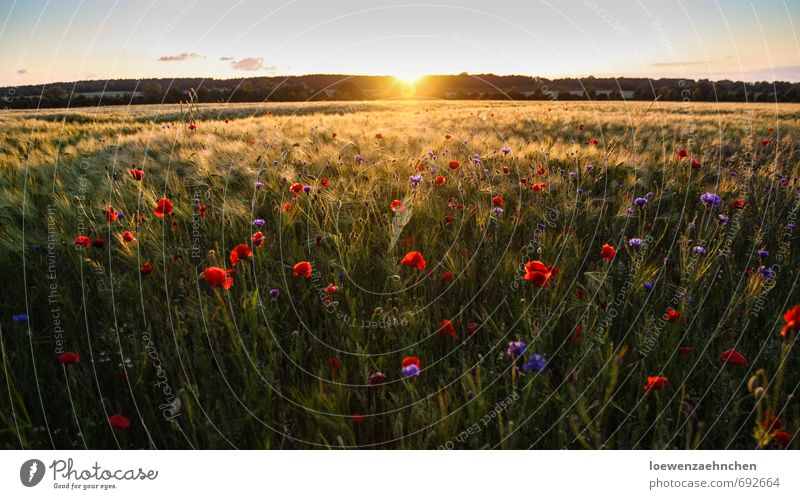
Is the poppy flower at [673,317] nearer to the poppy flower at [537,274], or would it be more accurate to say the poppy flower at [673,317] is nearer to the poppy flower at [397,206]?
the poppy flower at [537,274]

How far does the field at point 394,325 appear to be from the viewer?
1406 millimetres

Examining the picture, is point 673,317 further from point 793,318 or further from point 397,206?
point 397,206

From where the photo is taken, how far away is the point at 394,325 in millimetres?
1714

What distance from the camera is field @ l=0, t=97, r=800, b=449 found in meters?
1.41

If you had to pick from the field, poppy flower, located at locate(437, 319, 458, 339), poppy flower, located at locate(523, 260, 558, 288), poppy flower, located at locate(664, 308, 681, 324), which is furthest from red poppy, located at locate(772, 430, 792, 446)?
poppy flower, located at locate(437, 319, 458, 339)

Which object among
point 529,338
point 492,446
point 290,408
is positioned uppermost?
point 529,338

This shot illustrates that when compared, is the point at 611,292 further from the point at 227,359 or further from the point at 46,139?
the point at 46,139

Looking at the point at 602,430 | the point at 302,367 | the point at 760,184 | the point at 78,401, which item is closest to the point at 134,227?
the point at 78,401

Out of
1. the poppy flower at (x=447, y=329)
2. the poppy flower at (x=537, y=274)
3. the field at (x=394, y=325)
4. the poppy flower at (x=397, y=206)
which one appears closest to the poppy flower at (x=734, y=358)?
the field at (x=394, y=325)

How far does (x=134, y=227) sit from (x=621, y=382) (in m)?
2.55

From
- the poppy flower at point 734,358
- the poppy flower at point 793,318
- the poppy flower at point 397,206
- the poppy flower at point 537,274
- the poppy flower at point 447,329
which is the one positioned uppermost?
the poppy flower at point 397,206

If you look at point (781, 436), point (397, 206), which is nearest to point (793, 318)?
point (781, 436)

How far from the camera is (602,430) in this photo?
141 centimetres

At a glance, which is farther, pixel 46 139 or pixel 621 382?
pixel 46 139
